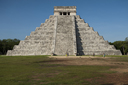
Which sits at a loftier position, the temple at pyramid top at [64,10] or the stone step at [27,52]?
the temple at pyramid top at [64,10]

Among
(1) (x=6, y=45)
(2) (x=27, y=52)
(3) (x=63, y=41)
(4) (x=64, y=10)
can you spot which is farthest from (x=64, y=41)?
(1) (x=6, y=45)

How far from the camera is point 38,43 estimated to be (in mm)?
28938

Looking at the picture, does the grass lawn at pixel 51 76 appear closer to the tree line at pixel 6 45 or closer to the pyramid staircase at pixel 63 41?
the pyramid staircase at pixel 63 41

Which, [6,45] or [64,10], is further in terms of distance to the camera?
[6,45]

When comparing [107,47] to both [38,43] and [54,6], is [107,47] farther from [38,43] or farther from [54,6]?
[54,6]

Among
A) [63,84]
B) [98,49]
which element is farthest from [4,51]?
[63,84]

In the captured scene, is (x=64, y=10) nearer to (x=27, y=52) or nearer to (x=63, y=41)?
(x=63, y=41)

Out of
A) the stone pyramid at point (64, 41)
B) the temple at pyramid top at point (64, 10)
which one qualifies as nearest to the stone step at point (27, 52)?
the stone pyramid at point (64, 41)

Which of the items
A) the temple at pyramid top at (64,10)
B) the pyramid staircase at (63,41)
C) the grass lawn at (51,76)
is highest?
the temple at pyramid top at (64,10)

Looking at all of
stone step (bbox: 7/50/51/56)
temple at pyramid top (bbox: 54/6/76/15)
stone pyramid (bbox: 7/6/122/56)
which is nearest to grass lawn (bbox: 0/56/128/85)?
stone pyramid (bbox: 7/6/122/56)

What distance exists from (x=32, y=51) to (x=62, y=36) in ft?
23.7

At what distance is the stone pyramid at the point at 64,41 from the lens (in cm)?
2695

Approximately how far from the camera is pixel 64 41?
28.7 metres

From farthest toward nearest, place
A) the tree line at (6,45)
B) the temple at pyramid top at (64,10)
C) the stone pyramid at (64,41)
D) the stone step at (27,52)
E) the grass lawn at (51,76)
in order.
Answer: the tree line at (6,45) < the temple at pyramid top at (64,10) < the stone pyramid at (64,41) < the stone step at (27,52) < the grass lawn at (51,76)
